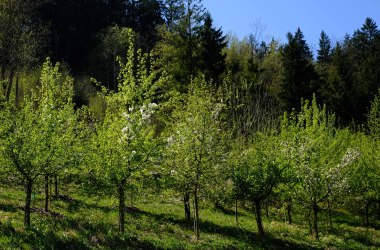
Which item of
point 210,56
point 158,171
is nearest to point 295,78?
point 210,56

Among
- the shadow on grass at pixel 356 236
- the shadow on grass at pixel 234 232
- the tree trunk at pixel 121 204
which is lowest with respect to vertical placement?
the shadow on grass at pixel 356 236

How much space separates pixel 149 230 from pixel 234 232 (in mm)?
4601

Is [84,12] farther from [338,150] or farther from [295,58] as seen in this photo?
[338,150]

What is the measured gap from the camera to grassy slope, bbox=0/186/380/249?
13719 millimetres

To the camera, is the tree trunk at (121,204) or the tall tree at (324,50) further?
the tall tree at (324,50)

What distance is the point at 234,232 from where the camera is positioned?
811 inches

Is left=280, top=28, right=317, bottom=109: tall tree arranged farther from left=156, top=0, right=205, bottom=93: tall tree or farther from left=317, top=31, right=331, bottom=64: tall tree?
left=317, top=31, right=331, bottom=64: tall tree

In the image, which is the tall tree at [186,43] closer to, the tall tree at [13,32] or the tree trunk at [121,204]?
the tall tree at [13,32]

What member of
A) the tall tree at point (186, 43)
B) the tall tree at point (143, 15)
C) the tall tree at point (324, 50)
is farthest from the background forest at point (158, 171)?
the tall tree at point (324, 50)

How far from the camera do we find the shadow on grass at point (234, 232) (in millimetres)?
19281

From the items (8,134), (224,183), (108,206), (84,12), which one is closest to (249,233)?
(224,183)

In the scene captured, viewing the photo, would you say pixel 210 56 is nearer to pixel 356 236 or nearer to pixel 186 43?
pixel 186 43

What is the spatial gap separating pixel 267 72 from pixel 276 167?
40.1 metres

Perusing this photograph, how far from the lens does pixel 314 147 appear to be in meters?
22.3
